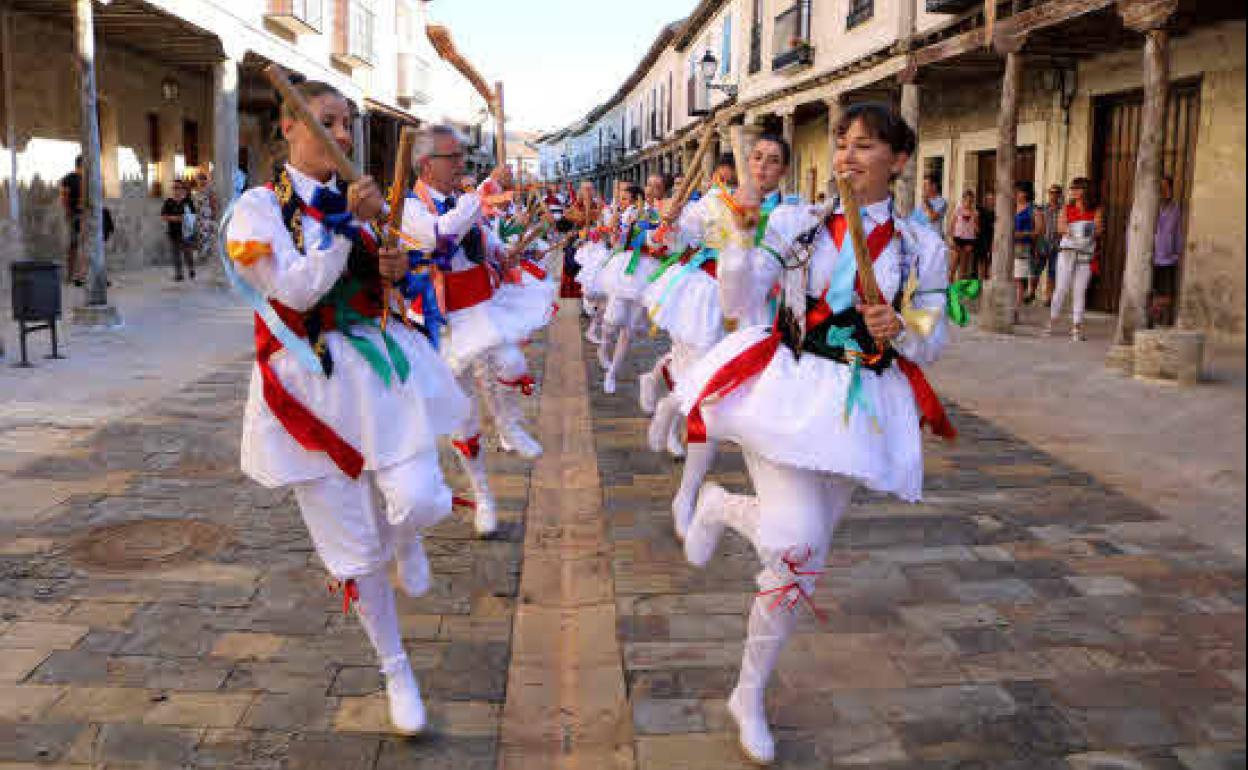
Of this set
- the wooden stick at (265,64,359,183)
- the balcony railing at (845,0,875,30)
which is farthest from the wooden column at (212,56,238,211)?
the wooden stick at (265,64,359,183)

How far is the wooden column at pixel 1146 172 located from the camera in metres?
9.74

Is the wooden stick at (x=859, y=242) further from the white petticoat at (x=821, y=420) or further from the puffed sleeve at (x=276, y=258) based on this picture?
the puffed sleeve at (x=276, y=258)

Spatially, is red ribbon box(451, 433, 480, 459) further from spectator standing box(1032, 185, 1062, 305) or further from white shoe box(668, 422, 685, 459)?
spectator standing box(1032, 185, 1062, 305)

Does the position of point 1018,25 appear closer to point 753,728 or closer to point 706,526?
point 706,526

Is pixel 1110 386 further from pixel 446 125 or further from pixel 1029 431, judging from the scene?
pixel 446 125

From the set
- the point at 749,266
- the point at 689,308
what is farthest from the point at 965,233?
the point at 749,266

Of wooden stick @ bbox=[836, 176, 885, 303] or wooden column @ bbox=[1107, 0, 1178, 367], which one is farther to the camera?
wooden column @ bbox=[1107, 0, 1178, 367]

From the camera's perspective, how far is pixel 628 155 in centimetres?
5944

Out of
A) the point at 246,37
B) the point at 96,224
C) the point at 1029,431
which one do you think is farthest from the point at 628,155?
the point at 1029,431

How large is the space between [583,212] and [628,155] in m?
51.8

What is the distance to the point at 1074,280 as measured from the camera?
40.0 feet

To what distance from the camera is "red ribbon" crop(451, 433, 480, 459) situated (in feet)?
15.9

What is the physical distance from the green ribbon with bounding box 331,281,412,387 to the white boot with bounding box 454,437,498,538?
1.85 metres

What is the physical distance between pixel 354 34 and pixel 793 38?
34.2 ft
